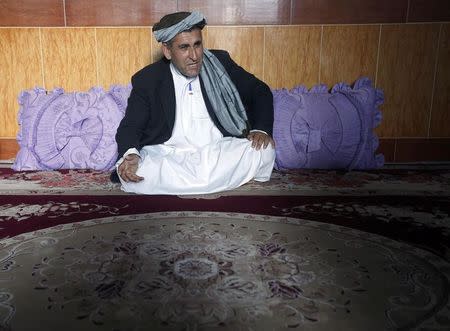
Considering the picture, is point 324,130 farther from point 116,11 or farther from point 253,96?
point 116,11

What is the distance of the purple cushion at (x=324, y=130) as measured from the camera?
3.31m

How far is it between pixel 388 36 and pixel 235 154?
1.78 meters

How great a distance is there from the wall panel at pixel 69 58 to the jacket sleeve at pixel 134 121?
875 mm

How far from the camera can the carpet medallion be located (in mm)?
1351

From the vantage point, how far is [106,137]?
3.35m

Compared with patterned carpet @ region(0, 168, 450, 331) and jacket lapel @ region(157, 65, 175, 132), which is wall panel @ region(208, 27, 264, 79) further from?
patterned carpet @ region(0, 168, 450, 331)

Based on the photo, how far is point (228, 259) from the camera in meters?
1.76

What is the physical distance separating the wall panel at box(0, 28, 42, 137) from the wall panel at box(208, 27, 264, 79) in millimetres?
1461

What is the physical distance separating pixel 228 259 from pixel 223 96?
57.5 inches

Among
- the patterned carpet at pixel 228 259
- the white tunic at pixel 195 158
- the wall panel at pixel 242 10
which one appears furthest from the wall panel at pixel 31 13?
the patterned carpet at pixel 228 259

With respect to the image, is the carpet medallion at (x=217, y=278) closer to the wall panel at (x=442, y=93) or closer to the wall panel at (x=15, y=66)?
the wall panel at (x=15, y=66)

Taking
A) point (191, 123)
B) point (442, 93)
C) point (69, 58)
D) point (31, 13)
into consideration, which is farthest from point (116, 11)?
point (442, 93)

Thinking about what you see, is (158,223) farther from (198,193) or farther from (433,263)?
(433,263)

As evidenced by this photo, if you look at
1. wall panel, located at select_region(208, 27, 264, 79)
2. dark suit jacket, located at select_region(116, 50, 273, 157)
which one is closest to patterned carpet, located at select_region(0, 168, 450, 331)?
dark suit jacket, located at select_region(116, 50, 273, 157)
